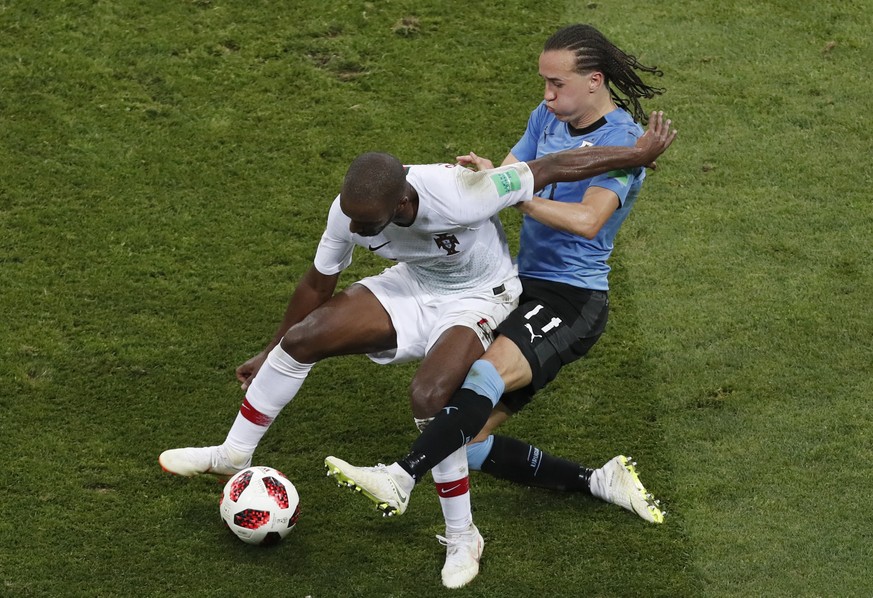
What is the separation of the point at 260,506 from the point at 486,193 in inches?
66.3

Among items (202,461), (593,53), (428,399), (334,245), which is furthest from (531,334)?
(202,461)

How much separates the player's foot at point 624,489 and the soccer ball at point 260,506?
57.5 inches

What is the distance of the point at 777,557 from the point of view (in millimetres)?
5754

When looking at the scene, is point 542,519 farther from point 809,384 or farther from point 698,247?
point 698,247

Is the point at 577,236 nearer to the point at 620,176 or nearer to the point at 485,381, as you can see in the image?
the point at 620,176

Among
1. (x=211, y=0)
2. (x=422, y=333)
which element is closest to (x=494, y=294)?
(x=422, y=333)

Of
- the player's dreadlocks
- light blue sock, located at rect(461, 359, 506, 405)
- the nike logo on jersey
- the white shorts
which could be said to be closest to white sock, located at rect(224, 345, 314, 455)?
the white shorts

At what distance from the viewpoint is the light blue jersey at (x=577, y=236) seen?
5801 mm

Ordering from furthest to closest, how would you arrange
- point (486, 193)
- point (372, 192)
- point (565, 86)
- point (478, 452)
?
point (478, 452), point (565, 86), point (486, 193), point (372, 192)

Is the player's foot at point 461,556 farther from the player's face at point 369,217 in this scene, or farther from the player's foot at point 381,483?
the player's face at point 369,217

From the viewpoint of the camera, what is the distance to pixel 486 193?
5.35m

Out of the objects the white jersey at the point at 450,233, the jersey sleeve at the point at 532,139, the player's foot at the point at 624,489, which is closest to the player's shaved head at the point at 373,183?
the white jersey at the point at 450,233

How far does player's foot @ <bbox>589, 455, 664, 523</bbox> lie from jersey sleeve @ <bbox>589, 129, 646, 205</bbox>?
4.28ft

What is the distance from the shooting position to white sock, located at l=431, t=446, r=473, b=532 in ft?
18.0
